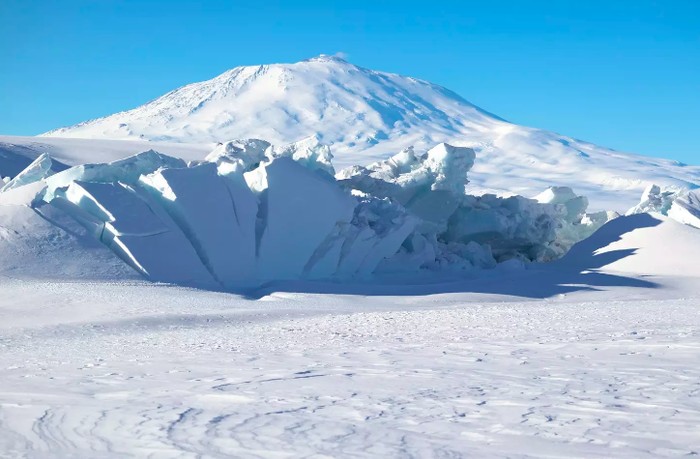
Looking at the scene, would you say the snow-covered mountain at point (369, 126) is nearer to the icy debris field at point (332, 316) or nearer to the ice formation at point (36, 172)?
the icy debris field at point (332, 316)

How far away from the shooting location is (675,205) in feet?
58.1

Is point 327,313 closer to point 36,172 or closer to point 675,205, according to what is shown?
point 36,172

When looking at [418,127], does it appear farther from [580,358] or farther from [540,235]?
[580,358]

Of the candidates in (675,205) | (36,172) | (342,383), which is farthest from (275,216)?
(675,205)

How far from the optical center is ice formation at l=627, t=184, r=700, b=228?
1725cm

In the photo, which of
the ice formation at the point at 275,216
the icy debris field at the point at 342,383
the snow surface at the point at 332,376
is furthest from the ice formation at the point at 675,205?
the icy debris field at the point at 342,383

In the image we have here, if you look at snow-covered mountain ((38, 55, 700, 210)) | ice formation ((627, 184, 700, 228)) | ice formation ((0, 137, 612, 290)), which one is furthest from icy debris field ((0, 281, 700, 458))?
snow-covered mountain ((38, 55, 700, 210))

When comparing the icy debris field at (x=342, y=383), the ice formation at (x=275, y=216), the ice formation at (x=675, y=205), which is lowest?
the icy debris field at (x=342, y=383)

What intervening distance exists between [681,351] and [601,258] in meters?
9.31

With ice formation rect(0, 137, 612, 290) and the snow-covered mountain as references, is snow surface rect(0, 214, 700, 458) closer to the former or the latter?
ice formation rect(0, 137, 612, 290)

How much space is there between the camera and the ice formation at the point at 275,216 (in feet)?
38.0

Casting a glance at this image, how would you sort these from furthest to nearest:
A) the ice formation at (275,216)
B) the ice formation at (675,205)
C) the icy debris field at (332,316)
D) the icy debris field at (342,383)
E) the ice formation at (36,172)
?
1. the ice formation at (675,205)
2. the ice formation at (36,172)
3. the ice formation at (275,216)
4. the icy debris field at (332,316)
5. the icy debris field at (342,383)

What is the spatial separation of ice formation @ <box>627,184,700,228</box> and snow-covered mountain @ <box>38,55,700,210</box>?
30931mm

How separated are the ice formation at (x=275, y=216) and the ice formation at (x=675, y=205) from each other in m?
2.93
